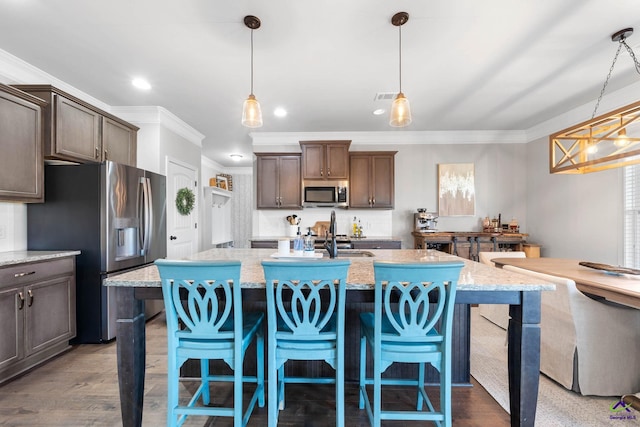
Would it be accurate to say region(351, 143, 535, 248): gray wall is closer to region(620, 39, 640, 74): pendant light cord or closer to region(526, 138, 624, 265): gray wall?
region(526, 138, 624, 265): gray wall

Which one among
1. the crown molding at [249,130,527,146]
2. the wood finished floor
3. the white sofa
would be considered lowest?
the wood finished floor

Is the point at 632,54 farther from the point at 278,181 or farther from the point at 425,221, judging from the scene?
the point at 278,181

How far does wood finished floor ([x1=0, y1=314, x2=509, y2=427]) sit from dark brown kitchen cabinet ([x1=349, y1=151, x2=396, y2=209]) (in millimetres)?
2943

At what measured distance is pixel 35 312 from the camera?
7.62 ft

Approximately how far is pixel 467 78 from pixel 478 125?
1839 mm

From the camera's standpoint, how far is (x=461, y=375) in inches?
83.0

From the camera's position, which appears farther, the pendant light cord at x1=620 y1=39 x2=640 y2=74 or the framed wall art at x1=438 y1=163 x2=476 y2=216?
the framed wall art at x1=438 y1=163 x2=476 y2=216

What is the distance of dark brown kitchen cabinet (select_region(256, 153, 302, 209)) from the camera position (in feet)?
15.3

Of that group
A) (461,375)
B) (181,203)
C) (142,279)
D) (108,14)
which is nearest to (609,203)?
(461,375)

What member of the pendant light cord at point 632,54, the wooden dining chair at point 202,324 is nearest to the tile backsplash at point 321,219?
the pendant light cord at point 632,54

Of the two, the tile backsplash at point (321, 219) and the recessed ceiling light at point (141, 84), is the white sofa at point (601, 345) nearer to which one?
the tile backsplash at point (321, 219)

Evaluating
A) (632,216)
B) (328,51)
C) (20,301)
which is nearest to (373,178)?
(328,51)

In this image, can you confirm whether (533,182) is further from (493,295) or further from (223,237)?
(223,237)

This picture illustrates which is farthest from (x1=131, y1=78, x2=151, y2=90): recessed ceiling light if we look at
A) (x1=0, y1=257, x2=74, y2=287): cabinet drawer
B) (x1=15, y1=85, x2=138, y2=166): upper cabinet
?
(x1=0, y1=257, x2=74, y2=287): cabinet drawer
